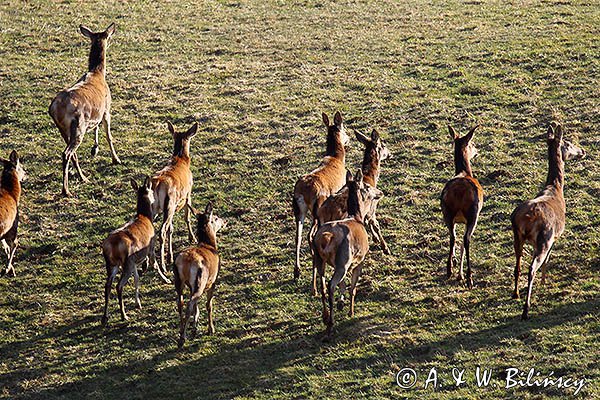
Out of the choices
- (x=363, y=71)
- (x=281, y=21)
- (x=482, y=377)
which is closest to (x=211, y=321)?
(x=482, y=377)

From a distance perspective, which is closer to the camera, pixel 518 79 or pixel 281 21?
pixel 518 79

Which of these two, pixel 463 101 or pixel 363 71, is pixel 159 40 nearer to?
pixel 363 71

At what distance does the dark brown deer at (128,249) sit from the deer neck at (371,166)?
3.58 m

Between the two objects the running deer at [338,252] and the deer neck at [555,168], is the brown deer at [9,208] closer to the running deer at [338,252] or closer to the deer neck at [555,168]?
the running deer at [338,252]

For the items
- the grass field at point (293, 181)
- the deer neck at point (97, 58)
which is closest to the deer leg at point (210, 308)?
the grass field at point (293, 181)

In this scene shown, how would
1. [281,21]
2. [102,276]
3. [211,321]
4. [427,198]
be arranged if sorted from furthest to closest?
1. [281,21]
2. [427,198]
3. [102,276]
4. [211,321]

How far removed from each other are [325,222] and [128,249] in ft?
9.10

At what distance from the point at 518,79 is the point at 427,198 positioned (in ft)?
22.2

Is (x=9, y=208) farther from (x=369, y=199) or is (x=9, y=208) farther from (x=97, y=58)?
(x=97, y=58)

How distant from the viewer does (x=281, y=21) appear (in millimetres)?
28250

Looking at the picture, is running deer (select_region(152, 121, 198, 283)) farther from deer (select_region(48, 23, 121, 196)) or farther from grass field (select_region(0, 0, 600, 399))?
deer (select_region(48, 23, 121, 196))

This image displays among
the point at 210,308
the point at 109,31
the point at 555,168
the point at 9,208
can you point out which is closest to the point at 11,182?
the point at 9,208

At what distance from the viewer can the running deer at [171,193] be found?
1445cm

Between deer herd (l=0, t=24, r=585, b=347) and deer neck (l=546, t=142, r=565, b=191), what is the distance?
0.05 ft
